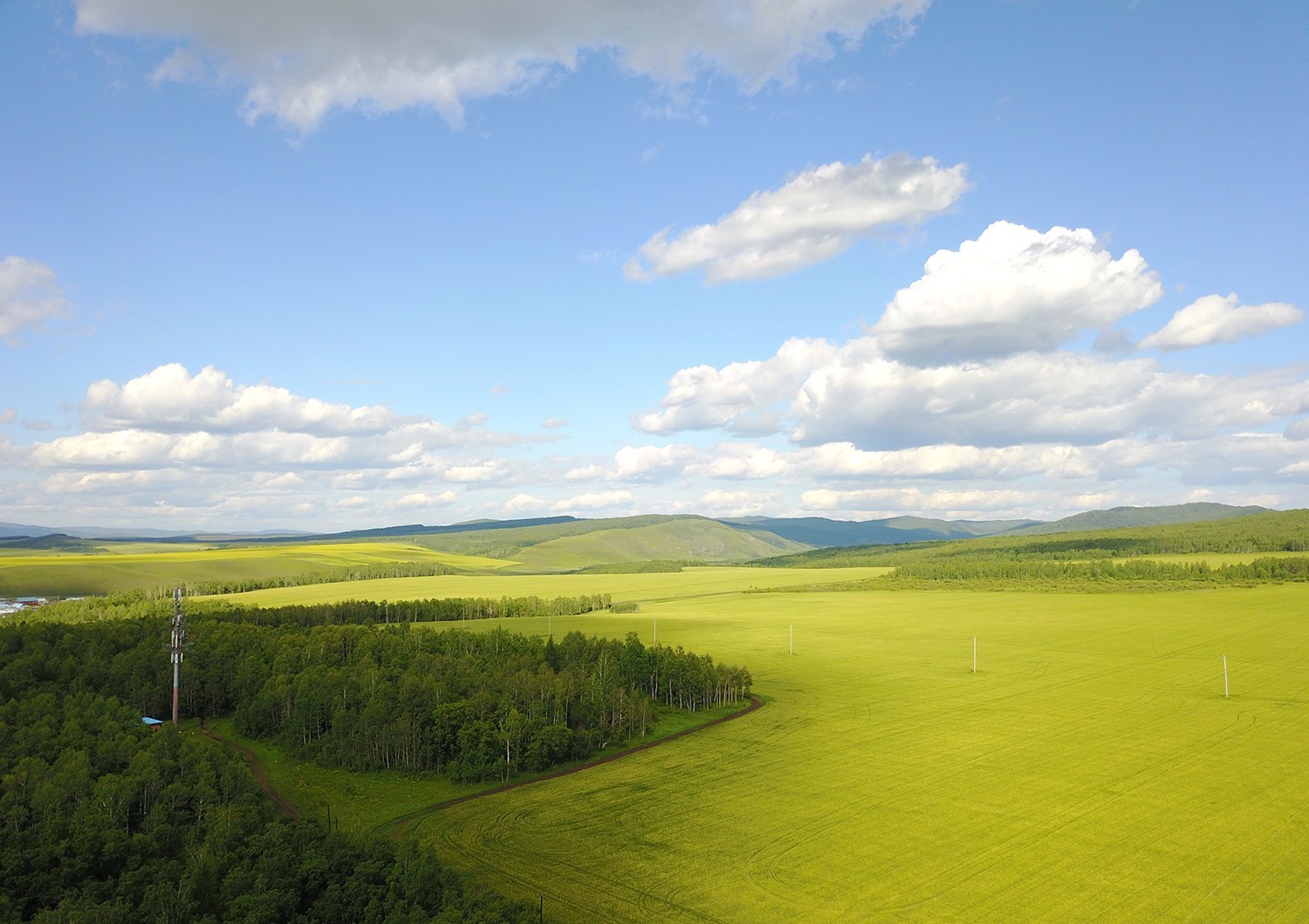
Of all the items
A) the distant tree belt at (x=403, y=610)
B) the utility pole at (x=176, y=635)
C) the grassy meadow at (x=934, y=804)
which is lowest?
the grassy meadow at (x=934, y=804)

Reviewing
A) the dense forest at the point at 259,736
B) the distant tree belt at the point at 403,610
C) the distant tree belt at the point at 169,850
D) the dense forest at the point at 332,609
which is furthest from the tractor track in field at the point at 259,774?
the distant tree belt at the point at 403,610

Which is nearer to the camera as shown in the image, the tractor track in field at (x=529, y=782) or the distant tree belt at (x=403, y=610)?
the tractor track in field at (x=529, y=782)

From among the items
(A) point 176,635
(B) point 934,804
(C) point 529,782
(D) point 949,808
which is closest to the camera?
(D) point 949,808

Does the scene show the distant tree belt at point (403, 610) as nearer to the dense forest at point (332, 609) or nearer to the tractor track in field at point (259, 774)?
the dense forest at point (332, 609)

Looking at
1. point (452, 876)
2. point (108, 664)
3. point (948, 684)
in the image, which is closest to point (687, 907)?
point (452, 876)

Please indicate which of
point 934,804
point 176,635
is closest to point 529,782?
point 934,804

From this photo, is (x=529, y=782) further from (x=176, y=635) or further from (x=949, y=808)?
(x=176, y=635)
